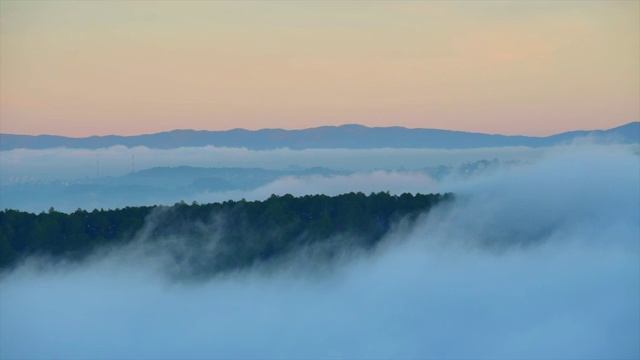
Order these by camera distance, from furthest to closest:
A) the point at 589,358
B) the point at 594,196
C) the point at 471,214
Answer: the point at 594,196
the point at 471,214
the point at 589,358

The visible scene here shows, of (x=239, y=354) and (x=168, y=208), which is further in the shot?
(x=168, y=208)

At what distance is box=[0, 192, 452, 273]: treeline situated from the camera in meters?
72.6

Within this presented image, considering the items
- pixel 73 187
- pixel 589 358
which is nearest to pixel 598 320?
pixel 589 358

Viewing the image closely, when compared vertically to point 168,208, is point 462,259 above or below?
below

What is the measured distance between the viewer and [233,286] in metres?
75.1

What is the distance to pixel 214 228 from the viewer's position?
77.2 meters

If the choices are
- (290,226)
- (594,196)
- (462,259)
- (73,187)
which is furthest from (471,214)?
(73,187)

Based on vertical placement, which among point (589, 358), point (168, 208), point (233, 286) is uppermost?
point (168, 208)

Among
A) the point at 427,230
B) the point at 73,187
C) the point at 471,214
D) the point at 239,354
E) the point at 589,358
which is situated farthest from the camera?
the point at 73,187

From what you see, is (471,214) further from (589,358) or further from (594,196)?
(589,358)

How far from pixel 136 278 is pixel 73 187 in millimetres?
74041

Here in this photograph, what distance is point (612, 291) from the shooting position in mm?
78812

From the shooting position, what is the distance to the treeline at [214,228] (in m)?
72.6

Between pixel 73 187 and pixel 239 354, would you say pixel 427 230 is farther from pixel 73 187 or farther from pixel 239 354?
pixel 73 187
